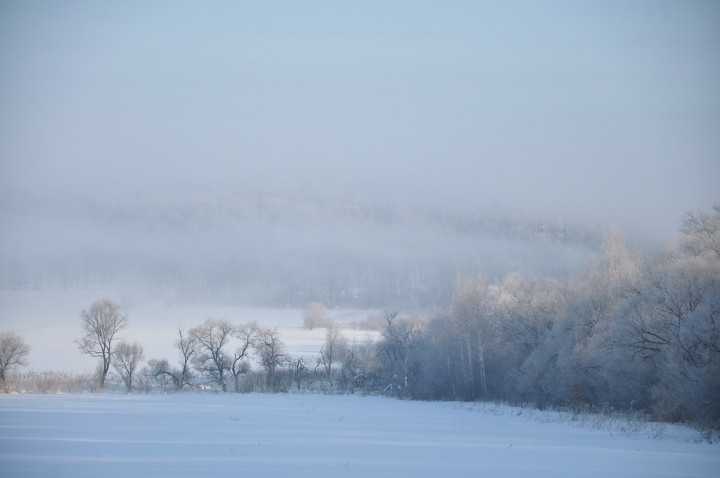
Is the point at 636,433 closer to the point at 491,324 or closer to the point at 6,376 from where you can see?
the point at 491,324

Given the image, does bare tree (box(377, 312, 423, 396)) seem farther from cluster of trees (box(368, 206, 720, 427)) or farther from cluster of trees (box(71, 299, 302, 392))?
cluster of trees (box(71, 299, 302, 392))

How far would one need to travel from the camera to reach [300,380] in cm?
7425

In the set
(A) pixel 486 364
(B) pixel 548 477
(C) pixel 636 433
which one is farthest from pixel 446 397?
(B) pixel 548 477

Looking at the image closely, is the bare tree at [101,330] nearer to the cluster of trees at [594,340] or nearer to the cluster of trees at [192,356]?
the cluster of trees at [192,356]

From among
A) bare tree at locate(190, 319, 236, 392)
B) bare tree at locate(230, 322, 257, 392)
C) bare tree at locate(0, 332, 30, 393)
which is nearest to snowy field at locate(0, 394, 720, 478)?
bare tree at locate(0, 332, 30, 393)

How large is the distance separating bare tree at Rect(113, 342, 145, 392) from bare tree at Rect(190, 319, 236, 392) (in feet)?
19.7

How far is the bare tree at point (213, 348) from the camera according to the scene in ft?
243

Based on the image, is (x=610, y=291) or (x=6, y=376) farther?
(x=6, y=376)

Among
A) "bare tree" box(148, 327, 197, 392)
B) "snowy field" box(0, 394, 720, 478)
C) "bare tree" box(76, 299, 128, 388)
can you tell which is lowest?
"snowy field" box(0, 394, 720, 478)

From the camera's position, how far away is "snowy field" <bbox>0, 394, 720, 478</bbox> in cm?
1772

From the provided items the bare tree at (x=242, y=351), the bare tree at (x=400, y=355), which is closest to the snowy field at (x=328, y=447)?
the bare tree at (x=400, y=355)

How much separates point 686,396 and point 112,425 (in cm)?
2510

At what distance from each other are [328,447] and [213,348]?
2247 inches

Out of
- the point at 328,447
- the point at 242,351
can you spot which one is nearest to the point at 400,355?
the point at 242,351
